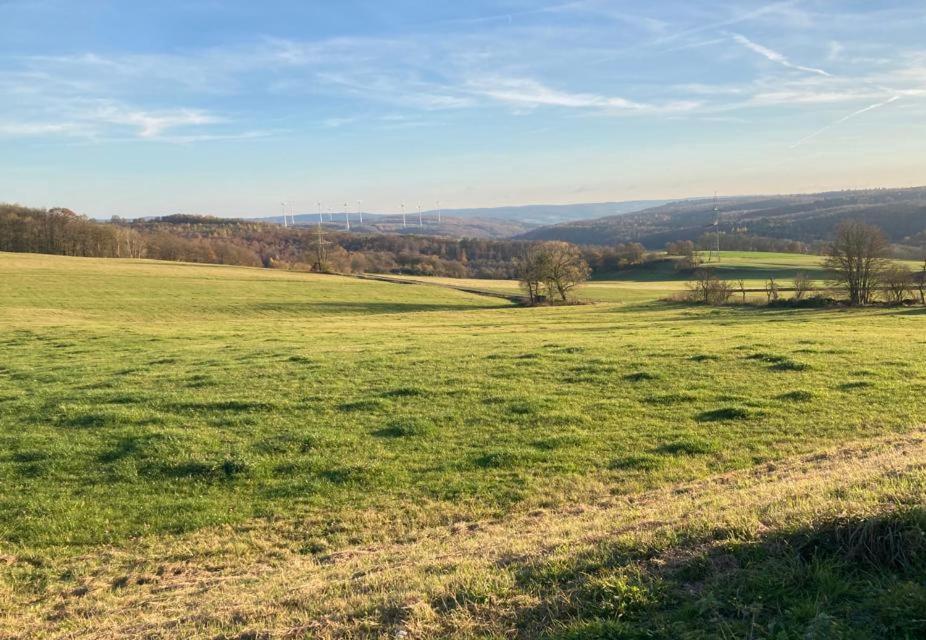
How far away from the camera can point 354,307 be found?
59.8 metres

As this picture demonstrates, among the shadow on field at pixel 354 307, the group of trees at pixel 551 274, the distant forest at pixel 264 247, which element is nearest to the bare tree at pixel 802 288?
the group of trees at pixel 551 274

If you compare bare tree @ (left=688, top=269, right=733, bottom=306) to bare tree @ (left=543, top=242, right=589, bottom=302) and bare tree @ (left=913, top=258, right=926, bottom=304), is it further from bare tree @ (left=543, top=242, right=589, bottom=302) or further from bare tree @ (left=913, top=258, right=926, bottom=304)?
bare tree @ (left=913, top=258, right=926, bottom=304)

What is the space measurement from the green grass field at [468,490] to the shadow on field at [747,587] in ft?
0.07

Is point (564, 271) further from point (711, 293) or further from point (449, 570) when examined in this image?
point (449, 570)

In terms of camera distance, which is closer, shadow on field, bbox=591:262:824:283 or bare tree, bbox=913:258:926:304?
bare tree, bbox=913:258:926:304

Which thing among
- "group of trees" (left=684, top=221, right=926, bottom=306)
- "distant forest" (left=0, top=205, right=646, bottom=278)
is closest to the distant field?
"distant forest" (left=0, top=205, right=646, bottom=278)

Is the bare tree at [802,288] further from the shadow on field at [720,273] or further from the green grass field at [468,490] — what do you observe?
the green grass field at [468,490]

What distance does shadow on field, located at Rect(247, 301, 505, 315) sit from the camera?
54.8m

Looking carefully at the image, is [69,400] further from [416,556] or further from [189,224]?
[189,224]

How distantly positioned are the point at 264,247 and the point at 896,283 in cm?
12559

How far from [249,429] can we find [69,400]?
20.1ft

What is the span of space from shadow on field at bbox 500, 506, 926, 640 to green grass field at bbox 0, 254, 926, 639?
21 millimetres

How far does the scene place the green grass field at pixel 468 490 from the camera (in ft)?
16.3

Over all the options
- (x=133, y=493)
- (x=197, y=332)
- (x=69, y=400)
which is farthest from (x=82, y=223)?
(x=133, y=493)
